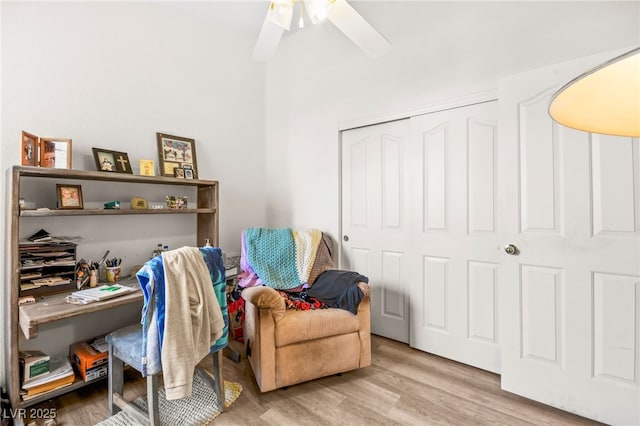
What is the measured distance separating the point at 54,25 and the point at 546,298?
3606 mm

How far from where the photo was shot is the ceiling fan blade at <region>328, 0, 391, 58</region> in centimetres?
152

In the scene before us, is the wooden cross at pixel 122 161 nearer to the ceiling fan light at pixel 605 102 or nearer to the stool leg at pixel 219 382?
the stool leg at pixel 219 382

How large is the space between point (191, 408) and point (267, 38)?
7.29 ft

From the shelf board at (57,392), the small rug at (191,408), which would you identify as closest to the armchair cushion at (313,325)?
the small rug at (191,408)

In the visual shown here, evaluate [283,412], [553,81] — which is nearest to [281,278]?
[283,412]

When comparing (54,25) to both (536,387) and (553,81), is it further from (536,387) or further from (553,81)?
(536,387)

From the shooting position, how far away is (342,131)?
2.89m

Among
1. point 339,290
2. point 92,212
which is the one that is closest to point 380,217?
point 339,290

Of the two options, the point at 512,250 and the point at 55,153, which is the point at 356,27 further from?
the point at 55,153

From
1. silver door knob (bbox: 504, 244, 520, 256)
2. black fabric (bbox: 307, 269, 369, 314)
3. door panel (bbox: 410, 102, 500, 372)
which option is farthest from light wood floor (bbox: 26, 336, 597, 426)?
silver door knob (bbox: 504, 244, 520, 256)

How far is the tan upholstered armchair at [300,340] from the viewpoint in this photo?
1.79m

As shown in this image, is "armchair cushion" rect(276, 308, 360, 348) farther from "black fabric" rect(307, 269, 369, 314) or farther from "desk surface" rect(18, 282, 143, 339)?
"desk surface" rect(18, 282, 143, 339)

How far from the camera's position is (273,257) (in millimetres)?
2477

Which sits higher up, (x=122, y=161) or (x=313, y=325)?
(x=122, y=161)
